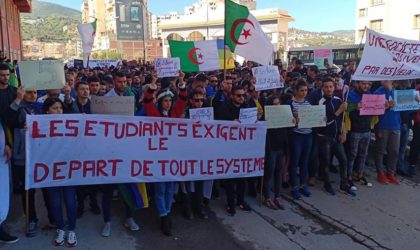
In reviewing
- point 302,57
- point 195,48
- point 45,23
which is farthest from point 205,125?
point 45,23

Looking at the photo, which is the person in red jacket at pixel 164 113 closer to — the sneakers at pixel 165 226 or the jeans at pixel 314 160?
the sneakers at pixel 165 226

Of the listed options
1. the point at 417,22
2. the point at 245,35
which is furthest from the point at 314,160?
the point at 417,22

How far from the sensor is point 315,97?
20.0 feet

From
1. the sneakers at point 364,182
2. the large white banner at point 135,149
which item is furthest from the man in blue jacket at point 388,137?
the large white banner at point 135,149

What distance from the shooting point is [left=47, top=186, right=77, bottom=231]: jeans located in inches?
A: 171

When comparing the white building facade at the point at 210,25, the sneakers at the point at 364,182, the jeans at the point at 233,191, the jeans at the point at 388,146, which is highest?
the white building facade at the point at 210,25

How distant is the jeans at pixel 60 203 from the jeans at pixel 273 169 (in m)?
2.51

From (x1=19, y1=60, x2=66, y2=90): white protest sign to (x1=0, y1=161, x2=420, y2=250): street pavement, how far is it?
165 cm

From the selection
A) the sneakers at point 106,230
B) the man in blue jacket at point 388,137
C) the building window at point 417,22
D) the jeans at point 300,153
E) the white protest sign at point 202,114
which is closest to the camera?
the sneakers at point 106,230

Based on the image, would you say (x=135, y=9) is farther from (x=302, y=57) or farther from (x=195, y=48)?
(x=195, y=48)

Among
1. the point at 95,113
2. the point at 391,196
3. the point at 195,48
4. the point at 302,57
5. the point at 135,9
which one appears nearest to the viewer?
the point at 95,113

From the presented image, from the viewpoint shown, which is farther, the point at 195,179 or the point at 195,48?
the point at 195,48

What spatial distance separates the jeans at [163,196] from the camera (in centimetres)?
470

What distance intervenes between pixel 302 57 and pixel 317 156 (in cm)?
2814
